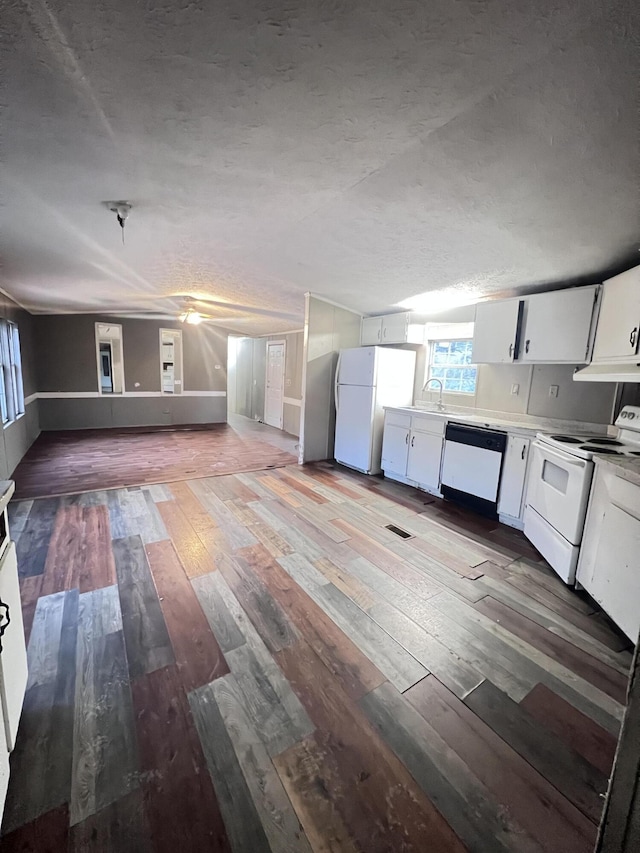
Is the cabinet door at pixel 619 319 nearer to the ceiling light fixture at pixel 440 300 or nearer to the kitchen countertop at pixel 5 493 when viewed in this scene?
the ceiling light fixture at pixel 440 300

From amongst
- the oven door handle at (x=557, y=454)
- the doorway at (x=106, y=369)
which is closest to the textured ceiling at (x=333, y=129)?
the oven door handle at (x=557, y=454)

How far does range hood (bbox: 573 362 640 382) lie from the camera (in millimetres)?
2277

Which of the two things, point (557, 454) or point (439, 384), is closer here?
point (557, 454)

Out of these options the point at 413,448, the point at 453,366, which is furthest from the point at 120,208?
the point at 453,366

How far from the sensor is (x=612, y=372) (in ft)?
8.13

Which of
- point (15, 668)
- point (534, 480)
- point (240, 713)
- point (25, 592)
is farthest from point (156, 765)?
point (534, 480)

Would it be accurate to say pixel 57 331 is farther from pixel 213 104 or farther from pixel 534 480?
pixel 534 480

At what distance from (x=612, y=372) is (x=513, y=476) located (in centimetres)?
117

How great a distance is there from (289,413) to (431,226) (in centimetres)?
551

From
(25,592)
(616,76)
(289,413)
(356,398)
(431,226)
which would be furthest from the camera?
(289,413)

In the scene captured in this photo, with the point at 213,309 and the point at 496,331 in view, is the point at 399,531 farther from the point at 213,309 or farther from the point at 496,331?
the point at 213,309

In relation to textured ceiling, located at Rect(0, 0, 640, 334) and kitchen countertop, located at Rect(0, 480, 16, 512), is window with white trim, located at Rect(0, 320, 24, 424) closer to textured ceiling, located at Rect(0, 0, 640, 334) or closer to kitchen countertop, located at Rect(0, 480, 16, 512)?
textured ceiling, located at Rect(0, 0, 640, 334)

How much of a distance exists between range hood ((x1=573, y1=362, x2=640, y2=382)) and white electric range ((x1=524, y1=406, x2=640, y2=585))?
1.26ft

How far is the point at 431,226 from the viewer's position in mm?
2387
